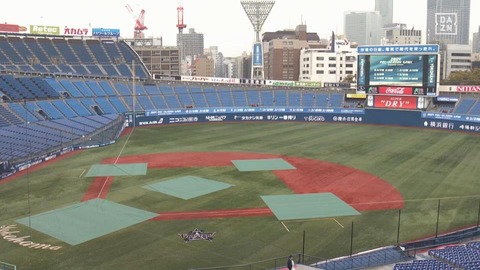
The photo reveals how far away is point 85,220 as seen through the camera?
2866 centimetres

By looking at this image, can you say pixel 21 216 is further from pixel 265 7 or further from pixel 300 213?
pixel 265 7

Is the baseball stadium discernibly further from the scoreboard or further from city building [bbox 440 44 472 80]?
city building [bbox 440 44 472 80]

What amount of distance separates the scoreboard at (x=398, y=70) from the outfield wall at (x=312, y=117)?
550cm

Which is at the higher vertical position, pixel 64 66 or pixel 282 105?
pixel 64 66

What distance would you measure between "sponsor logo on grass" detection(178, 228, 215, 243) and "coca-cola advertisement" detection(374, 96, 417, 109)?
2295 inches

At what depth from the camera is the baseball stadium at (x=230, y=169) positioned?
2425cm

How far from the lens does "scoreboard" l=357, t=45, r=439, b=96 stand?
69.8m

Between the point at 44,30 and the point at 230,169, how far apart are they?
73.5 meters

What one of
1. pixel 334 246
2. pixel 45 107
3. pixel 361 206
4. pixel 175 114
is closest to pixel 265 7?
pixel 175 114

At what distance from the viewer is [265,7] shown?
10900cm

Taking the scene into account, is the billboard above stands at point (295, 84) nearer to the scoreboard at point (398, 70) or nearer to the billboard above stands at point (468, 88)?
the scoreboard at point (398, 70)

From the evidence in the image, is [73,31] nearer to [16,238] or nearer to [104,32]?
[104,32]

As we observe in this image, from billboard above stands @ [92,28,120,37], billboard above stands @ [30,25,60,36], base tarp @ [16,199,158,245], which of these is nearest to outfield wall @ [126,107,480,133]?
billboard above stands @ [30,25,60,36]

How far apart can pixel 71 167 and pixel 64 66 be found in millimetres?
56746
